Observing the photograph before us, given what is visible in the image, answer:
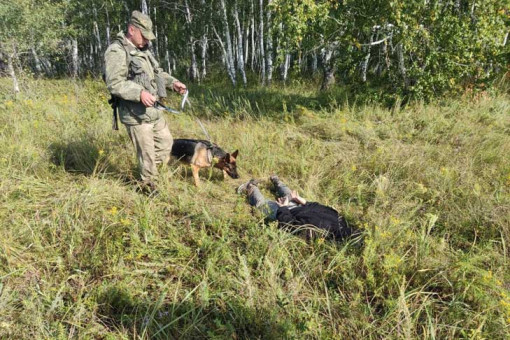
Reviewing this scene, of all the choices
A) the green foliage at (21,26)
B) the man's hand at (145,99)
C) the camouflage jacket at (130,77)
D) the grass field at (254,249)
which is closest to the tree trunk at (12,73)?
the green foliage at (21,26)

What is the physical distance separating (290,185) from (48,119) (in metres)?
4.90

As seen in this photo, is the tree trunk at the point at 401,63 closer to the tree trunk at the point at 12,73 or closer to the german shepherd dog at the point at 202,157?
the german shepherd dog at the point at 202,157

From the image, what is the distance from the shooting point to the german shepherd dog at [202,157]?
383 centimetres

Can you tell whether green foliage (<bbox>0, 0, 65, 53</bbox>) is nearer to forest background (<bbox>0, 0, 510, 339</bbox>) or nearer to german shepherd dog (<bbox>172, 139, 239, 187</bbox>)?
forest background (<bbox>0, 0, 510, 339</bbox>)

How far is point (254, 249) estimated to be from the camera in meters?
2.56

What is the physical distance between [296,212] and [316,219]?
0.93ft

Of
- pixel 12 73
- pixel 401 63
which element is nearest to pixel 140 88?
pixel 401 63

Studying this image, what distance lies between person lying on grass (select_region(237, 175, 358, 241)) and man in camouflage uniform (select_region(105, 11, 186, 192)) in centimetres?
115

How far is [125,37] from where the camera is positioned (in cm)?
301

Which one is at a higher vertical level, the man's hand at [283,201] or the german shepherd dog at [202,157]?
the german shepherd dog at [202,157]

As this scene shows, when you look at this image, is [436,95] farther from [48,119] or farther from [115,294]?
[48,119]

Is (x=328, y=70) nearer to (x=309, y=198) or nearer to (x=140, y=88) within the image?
(x=309, y=198)

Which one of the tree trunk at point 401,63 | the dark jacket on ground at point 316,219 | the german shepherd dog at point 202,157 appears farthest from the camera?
the tree trunk at point 401,63

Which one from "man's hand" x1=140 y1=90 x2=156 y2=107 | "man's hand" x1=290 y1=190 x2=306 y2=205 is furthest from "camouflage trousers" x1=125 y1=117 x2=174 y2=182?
"man's hand" x1=290 y1=190 x2=306 y2=205
